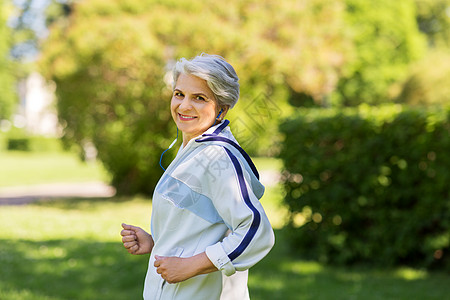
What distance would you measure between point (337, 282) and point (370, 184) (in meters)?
1.30

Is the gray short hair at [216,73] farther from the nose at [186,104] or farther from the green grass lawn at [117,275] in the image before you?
the green grass lawn at [117,275]

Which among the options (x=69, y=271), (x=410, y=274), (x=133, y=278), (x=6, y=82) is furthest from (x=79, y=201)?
(x=6, y=82)

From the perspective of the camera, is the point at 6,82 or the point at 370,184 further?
the point at 6,82

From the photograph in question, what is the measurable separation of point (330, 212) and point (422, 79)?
2498 centimetres

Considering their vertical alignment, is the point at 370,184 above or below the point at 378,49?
below

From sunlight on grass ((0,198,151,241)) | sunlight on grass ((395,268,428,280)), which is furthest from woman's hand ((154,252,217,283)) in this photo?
sunlight on grass ((0,198,151,241))

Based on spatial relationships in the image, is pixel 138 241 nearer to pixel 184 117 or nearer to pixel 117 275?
pixel 184 117

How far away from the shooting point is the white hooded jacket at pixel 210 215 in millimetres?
1735

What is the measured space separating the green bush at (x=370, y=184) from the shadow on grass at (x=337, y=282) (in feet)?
0.88

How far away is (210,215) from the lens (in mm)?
1850

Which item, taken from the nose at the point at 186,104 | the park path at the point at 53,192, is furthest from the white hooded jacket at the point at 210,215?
the park path at the point at 53,192

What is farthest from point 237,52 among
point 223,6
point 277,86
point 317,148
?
point 317,148

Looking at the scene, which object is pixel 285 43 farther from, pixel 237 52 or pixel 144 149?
pixel 144 149

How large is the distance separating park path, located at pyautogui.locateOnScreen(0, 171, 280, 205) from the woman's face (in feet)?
38.0
